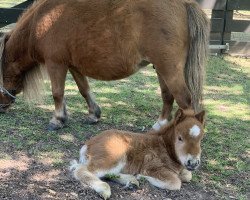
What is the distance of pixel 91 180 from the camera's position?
395cm

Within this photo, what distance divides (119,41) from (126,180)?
1.71m

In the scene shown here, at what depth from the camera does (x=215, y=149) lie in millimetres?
5293

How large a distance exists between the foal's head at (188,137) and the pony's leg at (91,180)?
747 millimetres

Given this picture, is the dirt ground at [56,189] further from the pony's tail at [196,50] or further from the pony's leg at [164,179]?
the pony's tail at [196,50]

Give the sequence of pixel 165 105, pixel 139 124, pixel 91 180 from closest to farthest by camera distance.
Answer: pixel 91 180
pixel 165 105
pixel 139 124

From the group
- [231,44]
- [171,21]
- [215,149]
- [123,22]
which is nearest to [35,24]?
[123,22]

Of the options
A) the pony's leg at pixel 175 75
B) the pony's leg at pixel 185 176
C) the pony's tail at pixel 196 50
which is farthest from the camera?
the pony's tail at pixel 196 50

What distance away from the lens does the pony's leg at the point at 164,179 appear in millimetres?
4117

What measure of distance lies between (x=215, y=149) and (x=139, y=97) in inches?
87.8

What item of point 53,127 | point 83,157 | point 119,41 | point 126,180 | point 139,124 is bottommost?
point 139,124

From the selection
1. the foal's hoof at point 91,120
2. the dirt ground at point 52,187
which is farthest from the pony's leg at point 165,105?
the dirt ground at point 52,187

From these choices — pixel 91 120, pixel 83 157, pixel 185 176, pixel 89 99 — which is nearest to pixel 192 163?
pixel 185 176

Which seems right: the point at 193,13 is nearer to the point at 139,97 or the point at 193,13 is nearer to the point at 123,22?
the point at 123,22

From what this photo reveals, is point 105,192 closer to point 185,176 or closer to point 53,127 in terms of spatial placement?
point 185,176
